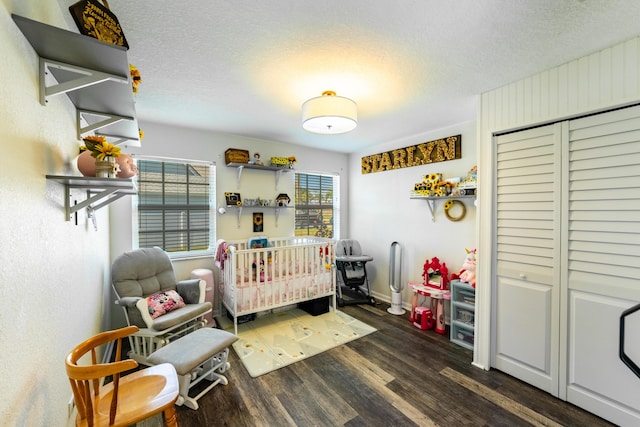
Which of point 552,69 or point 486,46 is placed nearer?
point 486,46

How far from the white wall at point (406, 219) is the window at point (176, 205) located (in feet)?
7.76

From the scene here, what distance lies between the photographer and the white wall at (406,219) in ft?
10.0

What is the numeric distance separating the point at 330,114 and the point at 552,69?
64.2 inches

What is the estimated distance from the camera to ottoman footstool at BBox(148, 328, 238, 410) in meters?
1.74

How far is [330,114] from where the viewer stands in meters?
1.92

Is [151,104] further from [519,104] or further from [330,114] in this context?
[519,104]

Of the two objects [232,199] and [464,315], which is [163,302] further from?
[464,315]

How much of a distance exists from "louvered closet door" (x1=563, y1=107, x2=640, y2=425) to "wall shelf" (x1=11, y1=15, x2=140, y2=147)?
2689 millimetres

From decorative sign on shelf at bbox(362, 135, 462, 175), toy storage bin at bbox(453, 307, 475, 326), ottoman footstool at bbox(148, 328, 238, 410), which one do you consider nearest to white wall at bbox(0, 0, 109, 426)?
ottoman footstool at bbox(148, 328, 238, 410)

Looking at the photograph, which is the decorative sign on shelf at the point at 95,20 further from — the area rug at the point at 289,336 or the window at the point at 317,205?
the window at the point at 317,205

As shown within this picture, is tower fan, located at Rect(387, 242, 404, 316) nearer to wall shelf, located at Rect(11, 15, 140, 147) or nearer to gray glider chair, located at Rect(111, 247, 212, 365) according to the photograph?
gray glider chair, located at Rect(111, 247, 212, 365)

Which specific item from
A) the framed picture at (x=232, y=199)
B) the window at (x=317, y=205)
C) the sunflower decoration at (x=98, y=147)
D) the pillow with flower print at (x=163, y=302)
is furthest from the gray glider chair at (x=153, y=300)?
the window at (x=317, y=205)

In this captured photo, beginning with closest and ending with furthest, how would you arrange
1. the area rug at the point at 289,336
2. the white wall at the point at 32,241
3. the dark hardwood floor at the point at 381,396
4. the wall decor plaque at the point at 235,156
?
the white wall at the point at 32,241 < the dark hardwood floor at the point at 381,396 < the area rug at the point at 289,336 < the wall decor plaque at the point at 235,156

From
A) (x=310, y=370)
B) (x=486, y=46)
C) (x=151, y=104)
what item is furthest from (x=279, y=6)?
(x=310, y=370)
